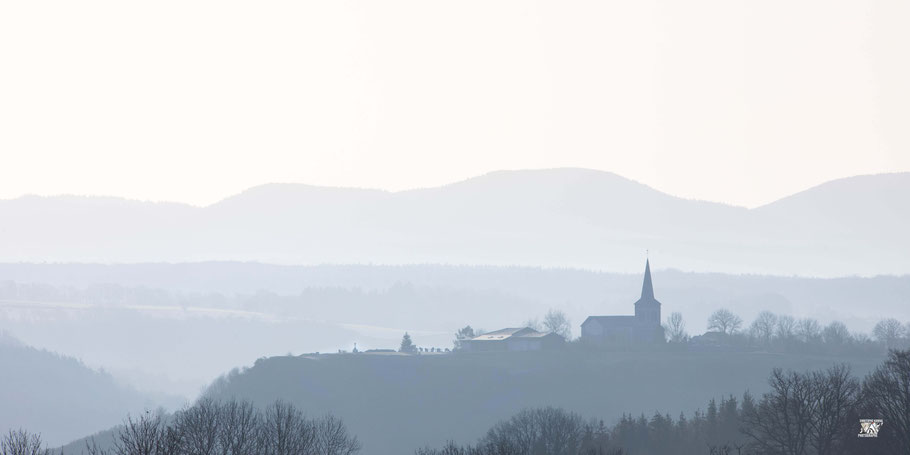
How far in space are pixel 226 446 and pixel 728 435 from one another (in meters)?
53.4

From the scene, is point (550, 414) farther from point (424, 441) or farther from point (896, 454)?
point (896, 454)

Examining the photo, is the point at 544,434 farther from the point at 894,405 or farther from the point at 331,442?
the point at 331,442

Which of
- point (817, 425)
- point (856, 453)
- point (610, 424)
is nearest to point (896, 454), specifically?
point (856, 453)

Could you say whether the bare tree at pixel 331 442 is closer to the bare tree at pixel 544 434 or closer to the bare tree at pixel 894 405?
the bare tree at pixel 544 434

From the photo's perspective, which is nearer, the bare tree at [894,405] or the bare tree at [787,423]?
the bare tree at [894,405]

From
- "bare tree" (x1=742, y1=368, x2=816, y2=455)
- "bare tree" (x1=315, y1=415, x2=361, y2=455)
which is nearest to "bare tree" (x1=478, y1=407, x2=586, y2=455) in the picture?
"bare tree" (x1=315, y1=415, x2=361, y2=455)

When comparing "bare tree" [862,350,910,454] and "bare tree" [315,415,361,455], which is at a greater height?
"bare tree" [862,350,910,454]

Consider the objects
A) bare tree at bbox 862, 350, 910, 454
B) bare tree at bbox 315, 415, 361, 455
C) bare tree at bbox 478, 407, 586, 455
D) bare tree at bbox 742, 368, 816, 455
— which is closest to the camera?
bare tree at bbox 862, 350, 910, 454

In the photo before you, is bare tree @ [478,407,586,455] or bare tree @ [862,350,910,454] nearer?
bare tree @ [862,350,910,454]

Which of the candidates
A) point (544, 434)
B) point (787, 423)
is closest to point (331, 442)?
point (787, 423)

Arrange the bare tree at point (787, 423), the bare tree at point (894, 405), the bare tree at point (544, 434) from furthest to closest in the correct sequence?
1. the bare tree at point (544, 434)
2. the bare tree at point (787, 423)
3. the bare tree at point (894, 405)

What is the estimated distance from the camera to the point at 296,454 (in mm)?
99125

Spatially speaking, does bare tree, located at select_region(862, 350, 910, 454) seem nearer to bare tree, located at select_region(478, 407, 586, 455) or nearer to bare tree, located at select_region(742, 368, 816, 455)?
bare tree, located at select_region(742, 368, 816, 455)

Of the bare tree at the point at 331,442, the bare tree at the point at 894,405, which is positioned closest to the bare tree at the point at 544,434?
the bare tree at the point at 331,442
